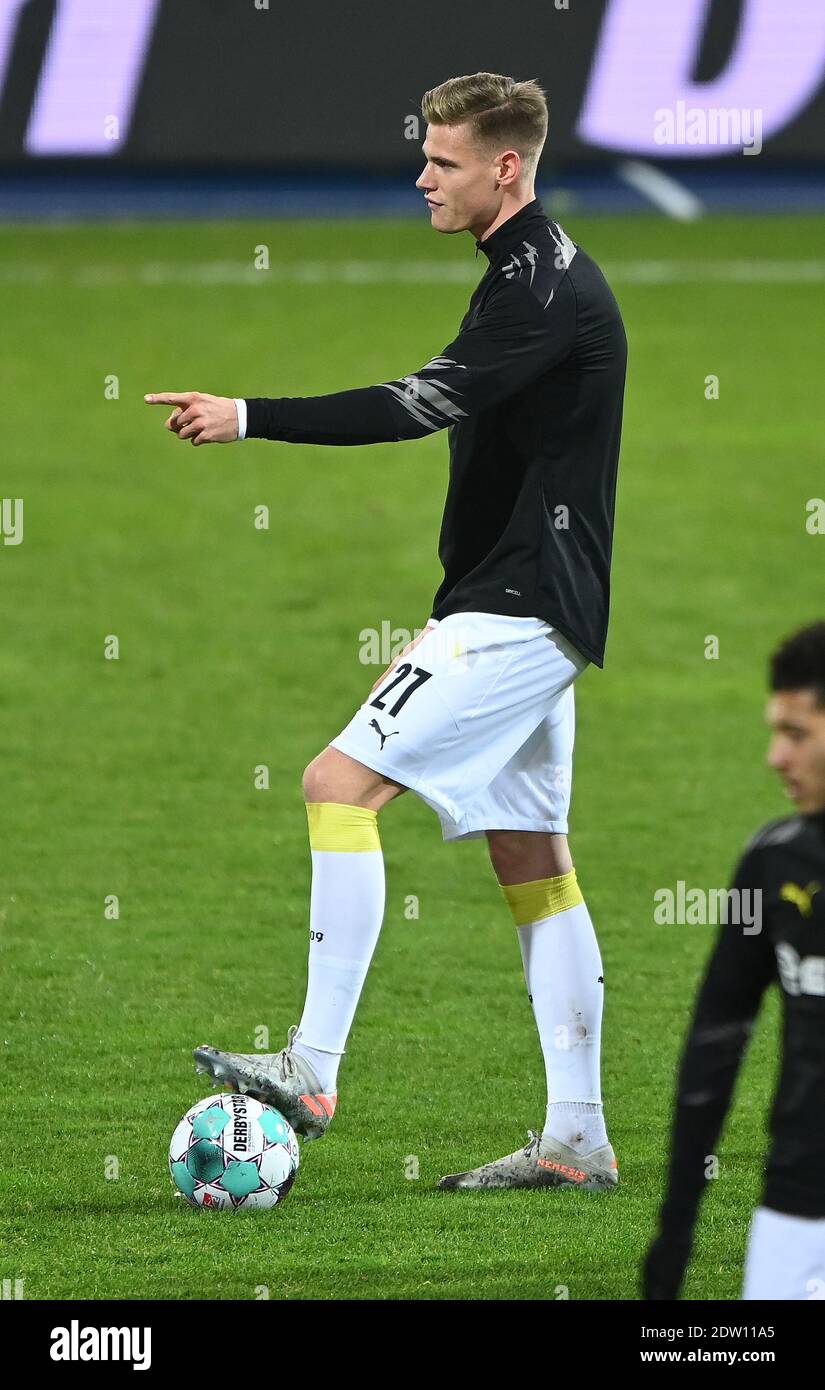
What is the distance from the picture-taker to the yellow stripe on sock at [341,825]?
206 inches

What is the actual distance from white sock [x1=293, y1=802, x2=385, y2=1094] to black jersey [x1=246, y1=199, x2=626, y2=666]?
2.04 ft

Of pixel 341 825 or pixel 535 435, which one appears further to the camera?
pixel 535 435

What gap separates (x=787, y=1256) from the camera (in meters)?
3.46

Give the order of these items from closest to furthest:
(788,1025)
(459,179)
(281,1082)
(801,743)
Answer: (801,743) < (788,1025) < (281,1082) < (459,179)

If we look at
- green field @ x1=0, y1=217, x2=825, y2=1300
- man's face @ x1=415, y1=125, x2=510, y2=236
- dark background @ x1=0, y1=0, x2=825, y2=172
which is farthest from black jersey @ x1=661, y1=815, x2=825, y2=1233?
dark background @ x1=0, y1=0, x2=825, y2=172

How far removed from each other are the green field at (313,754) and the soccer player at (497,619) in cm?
39

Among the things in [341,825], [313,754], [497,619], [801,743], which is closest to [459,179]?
[497,619]

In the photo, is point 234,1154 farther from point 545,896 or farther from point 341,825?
point 545,896

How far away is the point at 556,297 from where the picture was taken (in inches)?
208

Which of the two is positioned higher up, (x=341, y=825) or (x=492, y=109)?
(x=492, y=109)

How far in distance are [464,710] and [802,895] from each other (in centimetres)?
189

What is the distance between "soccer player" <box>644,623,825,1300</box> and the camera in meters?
3.43

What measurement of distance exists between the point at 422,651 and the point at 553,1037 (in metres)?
1.09

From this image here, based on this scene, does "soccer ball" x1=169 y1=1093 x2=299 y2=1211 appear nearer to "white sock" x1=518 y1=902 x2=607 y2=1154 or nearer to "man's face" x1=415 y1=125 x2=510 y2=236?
"white sock" x1=518 y1=902 x2=607 y2=1154
